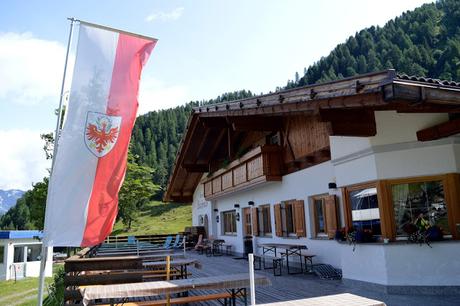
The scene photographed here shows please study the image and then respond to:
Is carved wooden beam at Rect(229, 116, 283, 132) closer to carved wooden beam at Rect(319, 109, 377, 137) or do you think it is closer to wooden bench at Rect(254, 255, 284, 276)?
wooden bench at Rect(254, 255, 284, 276)

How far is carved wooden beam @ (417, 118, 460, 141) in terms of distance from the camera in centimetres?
683

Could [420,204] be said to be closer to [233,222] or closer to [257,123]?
[257,123]

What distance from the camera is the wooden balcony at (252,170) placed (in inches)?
520

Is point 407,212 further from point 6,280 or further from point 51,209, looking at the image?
point 6,280

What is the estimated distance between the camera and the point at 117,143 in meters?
4.64

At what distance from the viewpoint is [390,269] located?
24.5ft

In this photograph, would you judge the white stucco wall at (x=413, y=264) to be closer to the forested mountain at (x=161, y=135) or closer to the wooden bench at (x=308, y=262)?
the wooden bench at (x=308, y=262)

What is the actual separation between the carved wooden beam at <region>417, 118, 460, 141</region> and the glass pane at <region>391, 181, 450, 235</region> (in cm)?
87

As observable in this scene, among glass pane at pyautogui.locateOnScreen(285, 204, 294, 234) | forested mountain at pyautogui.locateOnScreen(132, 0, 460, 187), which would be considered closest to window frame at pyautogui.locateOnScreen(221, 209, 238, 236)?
glass pane at pyautogui.locateOnScreen(285, 204, 294, 234)

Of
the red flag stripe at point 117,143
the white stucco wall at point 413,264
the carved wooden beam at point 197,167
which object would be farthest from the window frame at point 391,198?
the carved wooden beam at point 197,167

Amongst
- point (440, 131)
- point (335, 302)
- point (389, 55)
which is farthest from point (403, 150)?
point (389, 55)

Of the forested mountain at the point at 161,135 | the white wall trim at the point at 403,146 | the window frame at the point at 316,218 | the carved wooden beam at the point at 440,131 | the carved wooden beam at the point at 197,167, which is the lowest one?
the window frame at the point at 316,218

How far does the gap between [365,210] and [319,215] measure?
3.12m

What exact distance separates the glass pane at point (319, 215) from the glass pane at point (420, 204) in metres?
3.51
